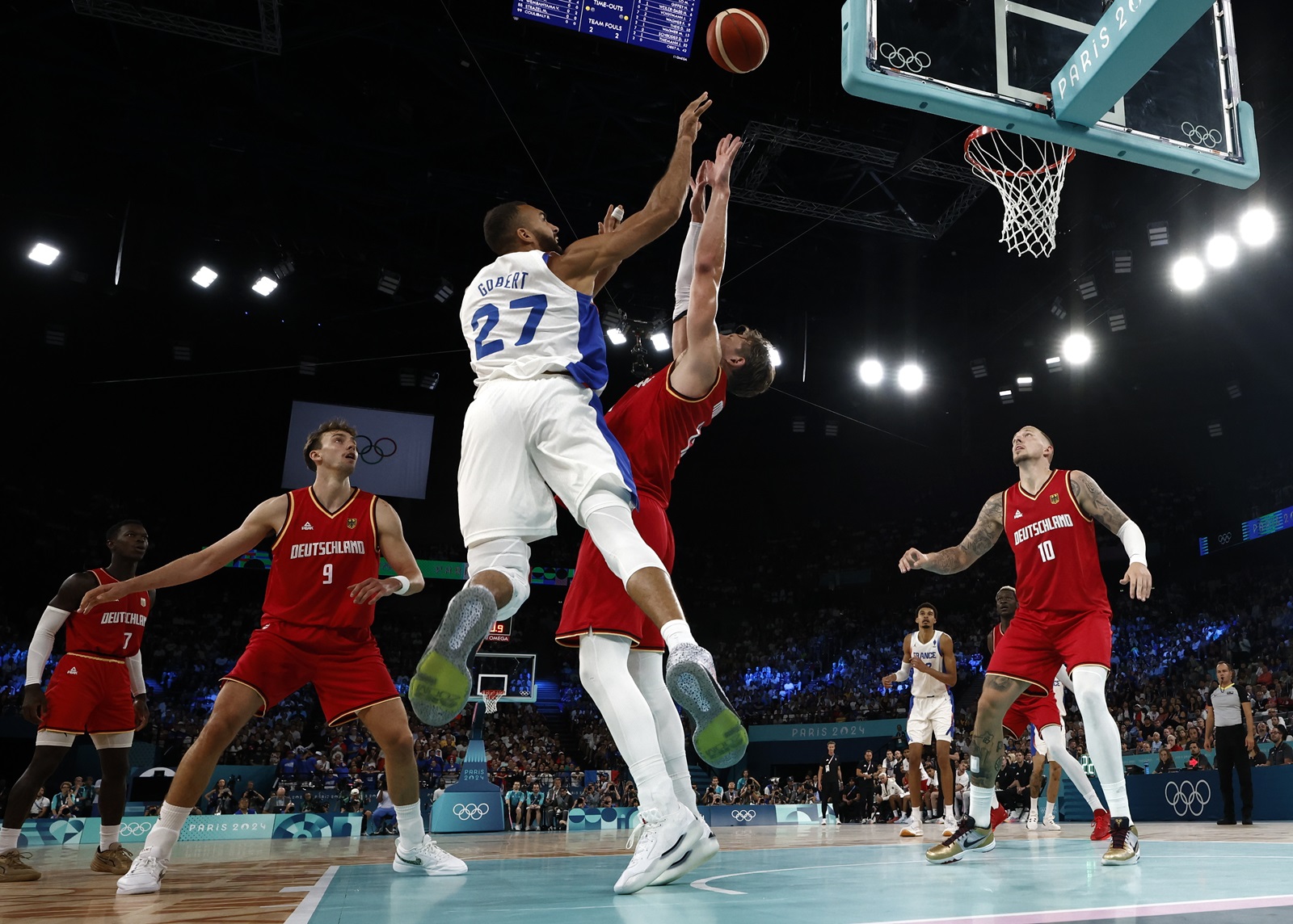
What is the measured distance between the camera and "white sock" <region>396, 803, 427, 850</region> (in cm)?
443

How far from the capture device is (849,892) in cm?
324

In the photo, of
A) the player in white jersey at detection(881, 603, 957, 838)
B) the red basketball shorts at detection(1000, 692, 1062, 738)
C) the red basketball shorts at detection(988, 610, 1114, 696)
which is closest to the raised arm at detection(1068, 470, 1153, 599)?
the red basketball shorts at detection(988, 610, 1114, 696)

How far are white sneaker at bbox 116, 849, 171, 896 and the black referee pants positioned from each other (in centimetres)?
1107

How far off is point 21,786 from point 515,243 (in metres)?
4.46

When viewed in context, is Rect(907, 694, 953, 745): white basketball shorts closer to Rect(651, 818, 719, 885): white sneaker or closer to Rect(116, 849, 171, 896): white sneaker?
Rect(651, 818, 719, 885): white sneaker

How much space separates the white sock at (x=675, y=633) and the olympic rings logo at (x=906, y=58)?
438 cm

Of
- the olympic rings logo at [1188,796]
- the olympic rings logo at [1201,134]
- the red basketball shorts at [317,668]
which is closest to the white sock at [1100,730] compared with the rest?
the red basketball shorts at [317,668]

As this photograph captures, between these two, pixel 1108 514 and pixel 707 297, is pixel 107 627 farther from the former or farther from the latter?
pixel 1108 514

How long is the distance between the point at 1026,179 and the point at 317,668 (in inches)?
318

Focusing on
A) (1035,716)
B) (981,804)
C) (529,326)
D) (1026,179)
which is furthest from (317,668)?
(1026,179)

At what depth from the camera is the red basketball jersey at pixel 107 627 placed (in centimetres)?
570

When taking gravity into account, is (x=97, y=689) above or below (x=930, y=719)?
above

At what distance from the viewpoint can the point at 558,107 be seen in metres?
12.8

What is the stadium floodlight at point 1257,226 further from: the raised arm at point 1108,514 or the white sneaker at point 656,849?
the white sneaker at point 656,849
